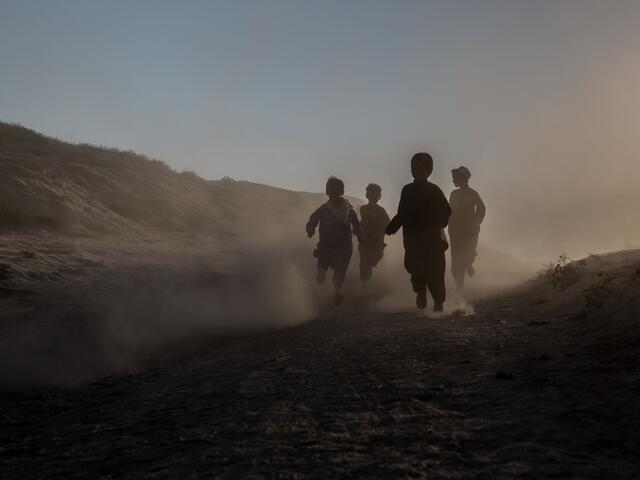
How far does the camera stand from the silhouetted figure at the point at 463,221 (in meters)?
11.5

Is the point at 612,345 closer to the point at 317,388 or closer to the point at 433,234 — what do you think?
the point at 317,388

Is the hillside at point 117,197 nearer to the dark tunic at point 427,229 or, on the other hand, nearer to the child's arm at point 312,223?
the child's arm at point 312,223

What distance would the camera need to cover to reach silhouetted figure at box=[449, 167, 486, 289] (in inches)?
452

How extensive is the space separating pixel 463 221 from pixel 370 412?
28.7 ft

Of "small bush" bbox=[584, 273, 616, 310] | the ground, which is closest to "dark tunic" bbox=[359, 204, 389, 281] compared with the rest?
"small bush" bbox=[584, 273, 616, 310]

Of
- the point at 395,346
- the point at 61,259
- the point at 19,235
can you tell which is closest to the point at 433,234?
the point at 395,346

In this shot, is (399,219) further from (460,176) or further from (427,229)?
(460,176)

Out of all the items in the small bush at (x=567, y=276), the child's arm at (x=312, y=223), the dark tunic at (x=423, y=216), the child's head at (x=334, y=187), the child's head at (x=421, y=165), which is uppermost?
the child's head at (x=334, y=187)

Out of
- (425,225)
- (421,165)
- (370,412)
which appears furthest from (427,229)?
(370,412)

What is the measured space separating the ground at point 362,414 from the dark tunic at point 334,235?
17.2 feet

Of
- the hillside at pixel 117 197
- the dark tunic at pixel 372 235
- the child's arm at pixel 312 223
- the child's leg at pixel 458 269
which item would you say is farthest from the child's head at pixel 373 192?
the hillside at pixel 117 197

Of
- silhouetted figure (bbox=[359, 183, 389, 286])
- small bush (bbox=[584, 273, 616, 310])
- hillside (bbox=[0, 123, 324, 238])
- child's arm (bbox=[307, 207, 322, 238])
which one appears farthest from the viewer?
hillside (bbox=[0, 123, 324, 238])

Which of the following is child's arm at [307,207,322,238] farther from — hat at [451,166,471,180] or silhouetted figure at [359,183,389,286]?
hat at [451,166,471,180]

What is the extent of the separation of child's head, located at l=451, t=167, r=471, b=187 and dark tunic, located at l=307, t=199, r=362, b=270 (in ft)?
7.41
